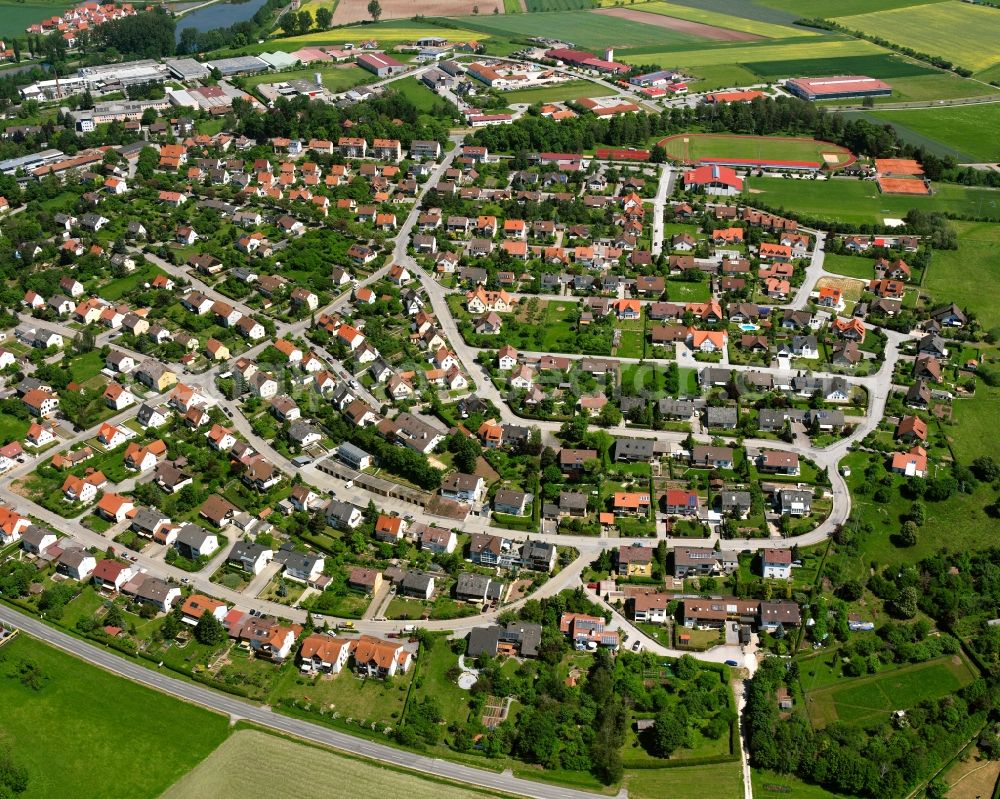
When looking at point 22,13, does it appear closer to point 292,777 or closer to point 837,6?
point 837,6

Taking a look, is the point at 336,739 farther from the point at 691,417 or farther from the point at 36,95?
the point at 36,95

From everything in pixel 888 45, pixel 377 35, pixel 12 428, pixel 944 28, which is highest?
pixel 944 28

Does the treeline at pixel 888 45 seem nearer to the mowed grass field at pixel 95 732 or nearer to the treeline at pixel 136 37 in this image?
the treeline at pixel 136 37

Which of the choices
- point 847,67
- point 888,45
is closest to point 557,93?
point 847,67

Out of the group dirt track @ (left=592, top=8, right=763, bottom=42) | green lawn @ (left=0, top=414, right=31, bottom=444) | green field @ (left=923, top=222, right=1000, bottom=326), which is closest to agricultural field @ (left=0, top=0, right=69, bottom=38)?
dirt track @ (left=592, top=8, right=763, bottom=42)

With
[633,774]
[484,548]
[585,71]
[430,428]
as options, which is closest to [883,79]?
[585,71]

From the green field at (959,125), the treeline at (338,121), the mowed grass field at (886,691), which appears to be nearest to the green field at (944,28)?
the green field at (959,125)

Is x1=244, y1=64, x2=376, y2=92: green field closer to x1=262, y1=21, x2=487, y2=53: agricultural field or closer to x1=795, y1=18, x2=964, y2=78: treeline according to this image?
x1=262, y1=21, x2=487, y2=53: agricultural field
